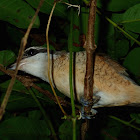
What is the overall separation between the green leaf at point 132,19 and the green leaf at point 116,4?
4 cm

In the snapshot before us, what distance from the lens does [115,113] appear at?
7.67 ft

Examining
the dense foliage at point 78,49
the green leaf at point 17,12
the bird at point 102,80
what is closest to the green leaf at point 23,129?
the dense foliage at point 78,49

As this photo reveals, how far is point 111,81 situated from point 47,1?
679 millimetres

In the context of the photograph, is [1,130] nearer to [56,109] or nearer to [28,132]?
[28,132]

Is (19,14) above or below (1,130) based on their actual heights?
above

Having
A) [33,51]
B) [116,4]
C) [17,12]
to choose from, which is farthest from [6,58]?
[116,4]

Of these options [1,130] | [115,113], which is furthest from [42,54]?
[115,113]

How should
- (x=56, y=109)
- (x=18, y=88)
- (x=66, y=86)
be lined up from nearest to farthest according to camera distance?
(x=66, y=86)
(x=18, y=88)
(x=56, y=109)

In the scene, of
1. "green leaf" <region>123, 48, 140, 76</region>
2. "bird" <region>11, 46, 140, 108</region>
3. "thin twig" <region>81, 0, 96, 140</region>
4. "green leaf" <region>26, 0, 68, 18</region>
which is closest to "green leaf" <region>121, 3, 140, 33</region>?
"green leaf" <region>123, 48, 140, 76</region>

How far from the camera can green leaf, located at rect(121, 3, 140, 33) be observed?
149 centimetres

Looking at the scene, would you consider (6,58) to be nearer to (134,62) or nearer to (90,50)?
(90,50)

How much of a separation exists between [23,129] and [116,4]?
42.1 inches

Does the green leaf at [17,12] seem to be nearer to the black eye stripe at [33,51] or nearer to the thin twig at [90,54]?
the black eye stripe at [33,51]

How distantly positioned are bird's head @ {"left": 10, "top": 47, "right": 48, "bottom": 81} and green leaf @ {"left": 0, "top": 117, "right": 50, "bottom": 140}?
13.1 inches
